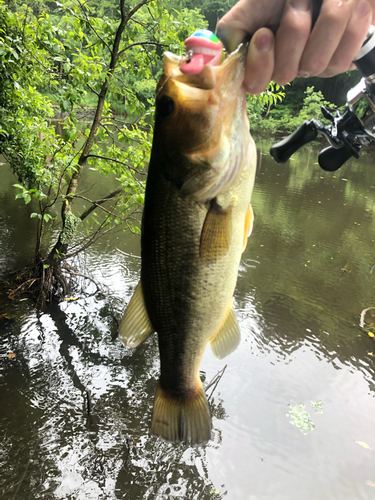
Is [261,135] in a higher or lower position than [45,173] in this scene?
higher

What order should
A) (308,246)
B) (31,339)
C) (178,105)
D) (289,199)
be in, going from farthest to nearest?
(289,199) < (308,246) < (31,339) < (178,105)

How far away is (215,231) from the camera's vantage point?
1.26 metres

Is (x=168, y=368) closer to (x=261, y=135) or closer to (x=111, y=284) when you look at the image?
(x=111, y=284)

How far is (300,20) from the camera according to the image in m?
1.06

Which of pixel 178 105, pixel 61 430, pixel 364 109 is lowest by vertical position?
pixel 61 430

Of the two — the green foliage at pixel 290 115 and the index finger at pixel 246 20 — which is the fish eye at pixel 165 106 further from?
the green foliage at pixel 290 115

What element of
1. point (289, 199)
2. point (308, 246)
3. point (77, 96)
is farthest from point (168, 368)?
point (289, 199)

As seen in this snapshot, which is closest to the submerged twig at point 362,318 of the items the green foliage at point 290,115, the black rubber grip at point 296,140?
the black rubber grip at point 296,140

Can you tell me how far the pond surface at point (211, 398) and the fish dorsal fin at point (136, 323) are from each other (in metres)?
2.46

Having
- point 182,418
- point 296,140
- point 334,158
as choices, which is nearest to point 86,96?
point 296,140

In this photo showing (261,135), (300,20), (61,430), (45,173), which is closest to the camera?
(300,20)

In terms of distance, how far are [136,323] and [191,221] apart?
55cm

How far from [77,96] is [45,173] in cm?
126

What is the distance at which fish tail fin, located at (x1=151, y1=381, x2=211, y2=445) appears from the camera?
1.50 metres
